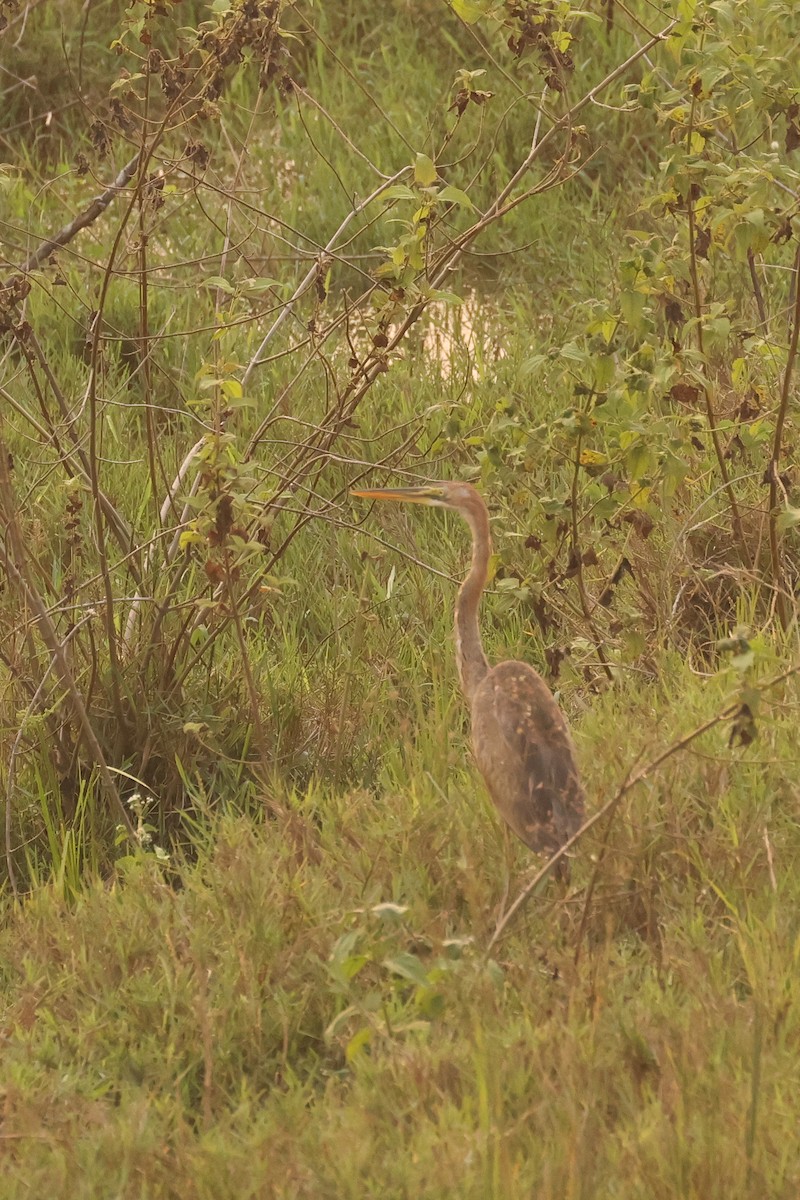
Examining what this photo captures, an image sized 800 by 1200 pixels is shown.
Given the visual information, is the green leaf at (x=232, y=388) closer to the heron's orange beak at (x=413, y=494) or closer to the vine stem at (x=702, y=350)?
the heron's orange beak at (x=413, y=494)

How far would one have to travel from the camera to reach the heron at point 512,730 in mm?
3445

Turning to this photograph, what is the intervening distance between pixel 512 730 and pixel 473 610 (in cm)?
54

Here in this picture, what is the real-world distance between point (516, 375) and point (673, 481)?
2.09 m

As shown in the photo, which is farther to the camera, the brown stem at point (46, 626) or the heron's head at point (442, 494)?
the heron's head at point (442, 494)

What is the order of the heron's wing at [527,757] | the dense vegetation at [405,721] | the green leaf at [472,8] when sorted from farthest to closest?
the green leaf at [472,8] < the heron's wing at [527,757] < the dense vegetation at [405,721]

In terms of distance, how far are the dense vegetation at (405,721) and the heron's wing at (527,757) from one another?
0.11 m

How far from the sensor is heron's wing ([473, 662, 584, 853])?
3432 mm

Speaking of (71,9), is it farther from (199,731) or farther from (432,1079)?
(432,1079)

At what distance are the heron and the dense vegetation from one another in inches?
4.4

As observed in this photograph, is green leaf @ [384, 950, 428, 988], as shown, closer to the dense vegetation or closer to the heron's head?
the dense vegetation

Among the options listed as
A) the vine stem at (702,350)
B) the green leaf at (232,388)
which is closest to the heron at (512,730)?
the green leaf at (232,388)

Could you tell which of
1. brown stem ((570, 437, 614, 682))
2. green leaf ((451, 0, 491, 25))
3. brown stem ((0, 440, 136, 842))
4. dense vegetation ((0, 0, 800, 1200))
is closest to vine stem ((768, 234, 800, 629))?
dense vegetation ((0, 0, 800, 1200))

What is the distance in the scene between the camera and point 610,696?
4.11m

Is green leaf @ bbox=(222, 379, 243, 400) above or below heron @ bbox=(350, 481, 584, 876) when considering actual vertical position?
above
